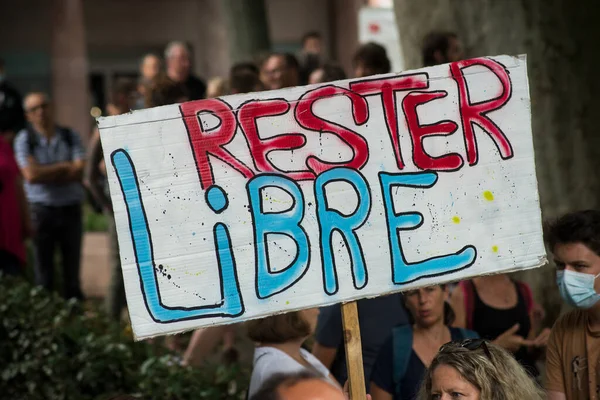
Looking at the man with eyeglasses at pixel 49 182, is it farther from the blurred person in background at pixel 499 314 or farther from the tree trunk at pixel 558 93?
the blurred person in background at pixel 499 314

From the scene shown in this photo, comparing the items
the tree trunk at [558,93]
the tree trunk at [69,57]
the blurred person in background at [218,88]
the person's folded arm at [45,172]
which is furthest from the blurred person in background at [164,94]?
the tree trunk at [69,57]

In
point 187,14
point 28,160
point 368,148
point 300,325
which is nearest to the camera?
point 368,148

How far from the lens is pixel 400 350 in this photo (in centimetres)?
473

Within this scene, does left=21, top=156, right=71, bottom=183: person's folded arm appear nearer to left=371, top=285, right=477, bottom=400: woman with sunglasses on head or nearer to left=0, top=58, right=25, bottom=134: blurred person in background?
left=0, top=58, right=25, bottom=134: blurred person in background

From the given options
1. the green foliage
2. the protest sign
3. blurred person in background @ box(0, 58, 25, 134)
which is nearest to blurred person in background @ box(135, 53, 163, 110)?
the green foliage

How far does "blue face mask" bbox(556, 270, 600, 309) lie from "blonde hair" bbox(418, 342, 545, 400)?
544mm

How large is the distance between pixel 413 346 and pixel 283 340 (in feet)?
1.79

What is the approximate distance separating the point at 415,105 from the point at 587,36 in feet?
11.1

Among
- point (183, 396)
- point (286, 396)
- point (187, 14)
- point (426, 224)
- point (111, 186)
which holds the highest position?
point (187, 14)

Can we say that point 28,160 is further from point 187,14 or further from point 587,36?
point 187,14

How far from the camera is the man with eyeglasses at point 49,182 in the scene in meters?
9.62

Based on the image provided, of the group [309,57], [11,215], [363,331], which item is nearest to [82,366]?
[363,331]

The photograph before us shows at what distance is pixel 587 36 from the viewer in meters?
7.29

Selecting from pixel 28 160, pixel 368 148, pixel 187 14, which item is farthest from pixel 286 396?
pixel 187 14
